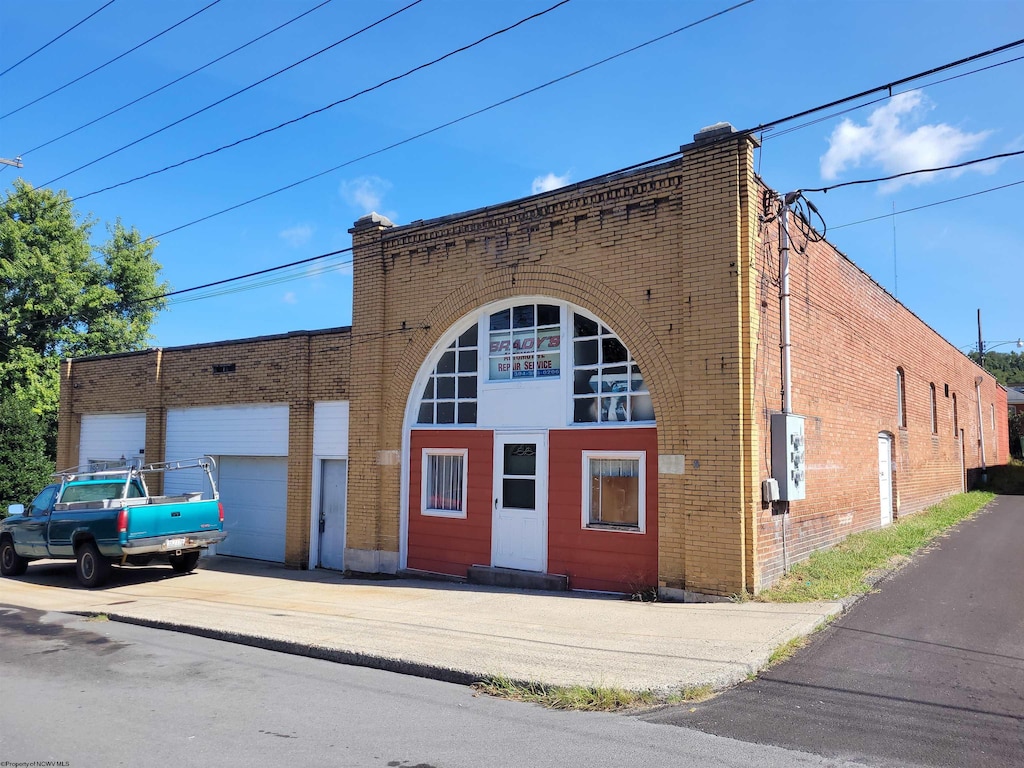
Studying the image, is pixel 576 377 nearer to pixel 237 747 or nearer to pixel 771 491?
pixel 771 491

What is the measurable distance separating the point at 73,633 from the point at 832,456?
36.8 feet

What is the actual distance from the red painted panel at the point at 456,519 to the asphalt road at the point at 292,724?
4.65 metres

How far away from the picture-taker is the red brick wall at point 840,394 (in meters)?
10.1

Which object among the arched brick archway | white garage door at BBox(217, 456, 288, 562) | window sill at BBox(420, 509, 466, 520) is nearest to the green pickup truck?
white garage door at BBox(217, 456, 288, 562)

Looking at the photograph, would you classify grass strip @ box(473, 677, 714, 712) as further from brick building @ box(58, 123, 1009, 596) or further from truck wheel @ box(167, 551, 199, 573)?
truck wheel @ box(167, 551, 199, 573)

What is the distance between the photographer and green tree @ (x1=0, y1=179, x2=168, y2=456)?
2425 cm

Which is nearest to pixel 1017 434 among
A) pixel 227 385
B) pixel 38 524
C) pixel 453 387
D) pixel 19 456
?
pixel 453 387

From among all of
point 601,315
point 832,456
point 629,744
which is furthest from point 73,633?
point 832,456

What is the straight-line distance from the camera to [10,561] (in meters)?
14.1

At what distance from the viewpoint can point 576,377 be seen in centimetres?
1124

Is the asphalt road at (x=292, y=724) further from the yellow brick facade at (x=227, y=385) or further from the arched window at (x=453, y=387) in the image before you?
the yellow brick facade at (x=227, y=385)

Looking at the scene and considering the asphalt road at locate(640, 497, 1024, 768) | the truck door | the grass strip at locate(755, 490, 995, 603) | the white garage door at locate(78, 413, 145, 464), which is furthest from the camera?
the white garage door at locate(78, 413, 145, 464)

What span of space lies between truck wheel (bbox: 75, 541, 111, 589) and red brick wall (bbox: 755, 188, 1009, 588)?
10.3m

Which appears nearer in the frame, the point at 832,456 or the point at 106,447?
Result: the point at 832,456
